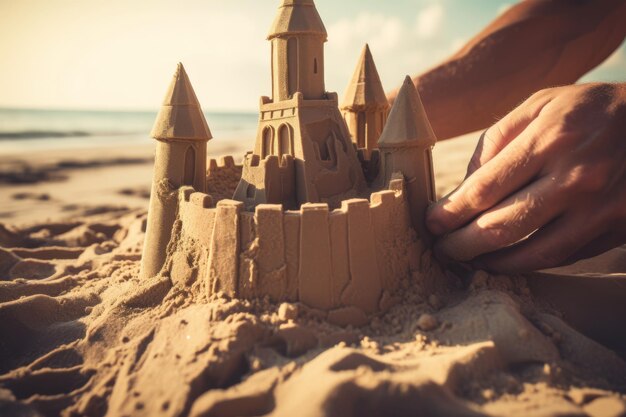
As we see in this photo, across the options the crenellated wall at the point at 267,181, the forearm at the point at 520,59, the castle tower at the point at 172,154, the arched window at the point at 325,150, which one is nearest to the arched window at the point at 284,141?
the crenellated wall at the point at 267,181

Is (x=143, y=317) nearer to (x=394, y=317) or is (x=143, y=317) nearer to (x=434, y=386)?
(x=394, y=317)

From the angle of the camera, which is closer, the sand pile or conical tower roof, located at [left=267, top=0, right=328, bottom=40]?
the sand pile

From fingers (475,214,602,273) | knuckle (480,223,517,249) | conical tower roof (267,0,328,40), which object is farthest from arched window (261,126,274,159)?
fingers (475,214,602,273)

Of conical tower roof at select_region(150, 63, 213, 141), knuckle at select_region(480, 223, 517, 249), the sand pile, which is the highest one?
conical tower roof at select_region(150, 63, 213, 141)

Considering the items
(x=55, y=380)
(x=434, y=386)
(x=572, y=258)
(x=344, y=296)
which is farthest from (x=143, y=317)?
(x=572, y=258)

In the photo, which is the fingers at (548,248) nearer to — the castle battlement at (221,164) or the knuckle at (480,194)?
the knuckle at (480,194)

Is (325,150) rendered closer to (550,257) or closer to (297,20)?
(297,20)

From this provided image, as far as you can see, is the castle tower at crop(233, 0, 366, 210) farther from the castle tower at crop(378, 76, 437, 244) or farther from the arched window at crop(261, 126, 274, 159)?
the castle tower at crop(378, 76, 437, 244)

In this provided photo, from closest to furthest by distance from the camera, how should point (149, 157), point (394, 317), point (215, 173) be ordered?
1. point (394, 317)
2. point (215, 173)
3. point (149, 157)
